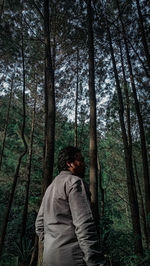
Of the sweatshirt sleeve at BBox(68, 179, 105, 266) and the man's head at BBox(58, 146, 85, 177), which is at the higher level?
the man's head at BBox(58, 146, 85, 177)

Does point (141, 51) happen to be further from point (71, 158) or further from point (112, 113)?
point (71, 158)

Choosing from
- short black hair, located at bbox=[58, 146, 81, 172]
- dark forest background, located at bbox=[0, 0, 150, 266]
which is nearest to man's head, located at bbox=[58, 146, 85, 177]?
short black hair, located at bbox=[58, 146, 81, 172]

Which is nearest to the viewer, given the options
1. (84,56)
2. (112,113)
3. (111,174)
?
(112,113)

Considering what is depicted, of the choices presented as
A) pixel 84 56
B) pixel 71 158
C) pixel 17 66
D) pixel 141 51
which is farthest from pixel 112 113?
pixel 71 158

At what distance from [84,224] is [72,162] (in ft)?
2.06

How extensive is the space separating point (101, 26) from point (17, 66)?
5.84 meters

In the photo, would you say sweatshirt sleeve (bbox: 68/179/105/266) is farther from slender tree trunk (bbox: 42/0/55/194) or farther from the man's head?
slender tree trunk (bbox: 42/0/55/194)

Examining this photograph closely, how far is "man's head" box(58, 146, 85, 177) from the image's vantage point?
1.87 metres

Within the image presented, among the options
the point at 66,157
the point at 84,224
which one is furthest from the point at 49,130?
Result: the point at 84,224

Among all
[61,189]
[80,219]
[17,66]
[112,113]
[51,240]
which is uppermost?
[17,66]

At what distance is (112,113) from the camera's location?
1216 centimetres

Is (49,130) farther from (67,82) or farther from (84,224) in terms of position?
(67,82)

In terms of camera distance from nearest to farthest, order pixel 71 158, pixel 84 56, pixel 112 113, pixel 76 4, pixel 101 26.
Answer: pixel 71 158 → pixel 76 4 → pixel 101 26 → pixel 112 113 → pixel 84 56

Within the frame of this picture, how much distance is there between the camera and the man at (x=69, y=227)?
138 centimetres
